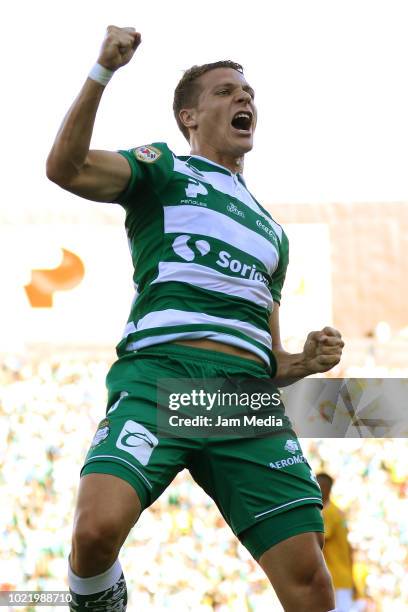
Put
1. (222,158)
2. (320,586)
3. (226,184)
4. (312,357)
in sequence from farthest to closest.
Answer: (222,158)
(226,184)
(312,357)
(320,586)

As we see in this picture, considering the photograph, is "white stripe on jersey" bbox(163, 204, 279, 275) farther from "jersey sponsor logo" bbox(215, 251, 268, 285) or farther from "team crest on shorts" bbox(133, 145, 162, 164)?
"team crest on shorts" bbox(133, 145, 162, 164)

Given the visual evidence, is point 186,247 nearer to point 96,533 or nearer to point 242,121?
point 242,121

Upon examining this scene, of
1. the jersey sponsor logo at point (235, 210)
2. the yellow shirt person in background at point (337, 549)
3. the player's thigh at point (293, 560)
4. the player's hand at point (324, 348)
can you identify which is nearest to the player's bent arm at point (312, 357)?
the player's hand at point (324, 348)

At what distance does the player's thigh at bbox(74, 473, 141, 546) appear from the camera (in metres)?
2.79

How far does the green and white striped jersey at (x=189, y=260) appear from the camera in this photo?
3.24 m

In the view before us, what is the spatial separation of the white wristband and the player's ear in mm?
879

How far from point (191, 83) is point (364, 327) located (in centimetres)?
543

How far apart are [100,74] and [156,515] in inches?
244

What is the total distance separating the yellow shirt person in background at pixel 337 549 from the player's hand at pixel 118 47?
4.23 metres

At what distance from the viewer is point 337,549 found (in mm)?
6637

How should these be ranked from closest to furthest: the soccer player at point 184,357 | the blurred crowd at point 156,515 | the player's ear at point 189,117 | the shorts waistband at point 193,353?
the soccer player at point 184,357
the shorts waistband at point 193,353
the player's ear at point 189,117
the blurred crowd at point 156,515

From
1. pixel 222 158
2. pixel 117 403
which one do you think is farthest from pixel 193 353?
pixel 222 158

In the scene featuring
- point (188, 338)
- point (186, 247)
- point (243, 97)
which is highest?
A: point (243, 97)

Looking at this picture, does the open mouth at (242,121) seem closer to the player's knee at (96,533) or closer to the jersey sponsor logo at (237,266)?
the jersey sponsor logo at (237,266)
